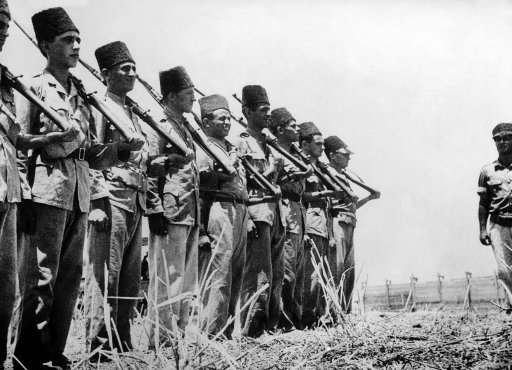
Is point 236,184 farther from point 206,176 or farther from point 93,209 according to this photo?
point 93,209

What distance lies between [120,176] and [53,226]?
966 mm

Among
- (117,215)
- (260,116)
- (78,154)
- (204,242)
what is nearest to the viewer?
(78,154)

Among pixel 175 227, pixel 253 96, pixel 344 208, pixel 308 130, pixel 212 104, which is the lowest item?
pixel 175 227

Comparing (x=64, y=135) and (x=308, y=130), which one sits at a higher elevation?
(x=308, y=130)

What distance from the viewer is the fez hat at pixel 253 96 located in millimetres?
7660

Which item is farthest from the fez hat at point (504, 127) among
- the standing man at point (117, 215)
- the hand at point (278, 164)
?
the standing man at point (117, 215)

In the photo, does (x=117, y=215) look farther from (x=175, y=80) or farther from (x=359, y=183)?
(x=359, y=183)

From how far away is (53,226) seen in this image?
4074 millimetres

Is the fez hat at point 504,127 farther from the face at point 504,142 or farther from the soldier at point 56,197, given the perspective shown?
the soldier at point 56,197

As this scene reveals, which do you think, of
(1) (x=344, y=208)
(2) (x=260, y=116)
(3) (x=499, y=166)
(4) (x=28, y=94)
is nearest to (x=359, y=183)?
(1) (x=344, y=208)

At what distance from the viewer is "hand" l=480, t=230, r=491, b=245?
8.05 metres

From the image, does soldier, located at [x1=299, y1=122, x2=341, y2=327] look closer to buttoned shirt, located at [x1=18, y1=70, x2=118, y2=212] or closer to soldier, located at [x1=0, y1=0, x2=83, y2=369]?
buttoned shirt, located at [x1=18, y1=70, x2=118, y2=212]

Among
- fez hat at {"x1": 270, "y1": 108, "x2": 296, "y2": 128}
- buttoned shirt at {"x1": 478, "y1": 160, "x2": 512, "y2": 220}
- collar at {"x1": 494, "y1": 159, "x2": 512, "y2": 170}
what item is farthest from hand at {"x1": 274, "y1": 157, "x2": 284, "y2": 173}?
collar at {"x1": 494, "y1": 159, "x2": 512, "y2": 170}

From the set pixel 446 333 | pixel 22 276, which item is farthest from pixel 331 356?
pixel 22 276
